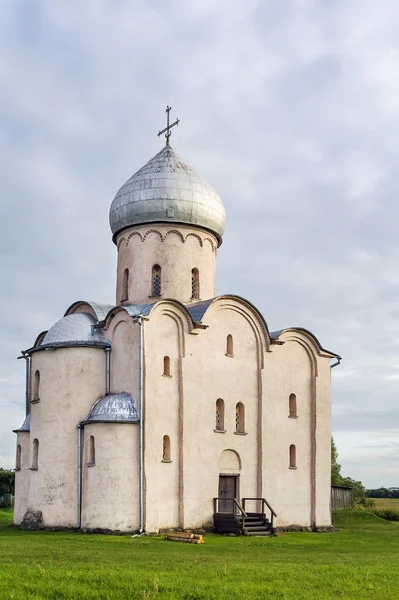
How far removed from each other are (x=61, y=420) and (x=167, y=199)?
8.97 m

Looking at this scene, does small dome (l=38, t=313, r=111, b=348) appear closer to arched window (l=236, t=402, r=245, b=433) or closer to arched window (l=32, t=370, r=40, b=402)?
arched window (l=32, t=370, r=40, b=402)

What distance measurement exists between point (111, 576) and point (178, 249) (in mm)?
18048

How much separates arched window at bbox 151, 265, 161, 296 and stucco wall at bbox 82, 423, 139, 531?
242 inches

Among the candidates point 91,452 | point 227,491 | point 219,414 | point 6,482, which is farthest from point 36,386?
point 6,482

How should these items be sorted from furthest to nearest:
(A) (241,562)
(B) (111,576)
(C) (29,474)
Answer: (C) (29,474), (A) (241,562), (B) (111,576)

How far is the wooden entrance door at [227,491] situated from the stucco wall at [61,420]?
16.7 feet

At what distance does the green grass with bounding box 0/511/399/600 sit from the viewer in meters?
11.7

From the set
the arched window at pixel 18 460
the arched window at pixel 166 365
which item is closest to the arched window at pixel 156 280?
the arched window at pixel 166 365

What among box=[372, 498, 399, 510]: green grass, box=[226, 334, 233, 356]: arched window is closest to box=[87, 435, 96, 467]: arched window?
box=[226, 334, 233, 356]: arched window

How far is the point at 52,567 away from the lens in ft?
44.7

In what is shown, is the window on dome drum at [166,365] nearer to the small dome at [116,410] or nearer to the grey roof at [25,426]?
the small dome at [116,410]

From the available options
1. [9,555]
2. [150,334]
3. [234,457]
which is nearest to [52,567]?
→ [9,555]

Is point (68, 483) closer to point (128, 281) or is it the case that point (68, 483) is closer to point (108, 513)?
point (108, 513)

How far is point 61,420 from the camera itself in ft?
85.1
